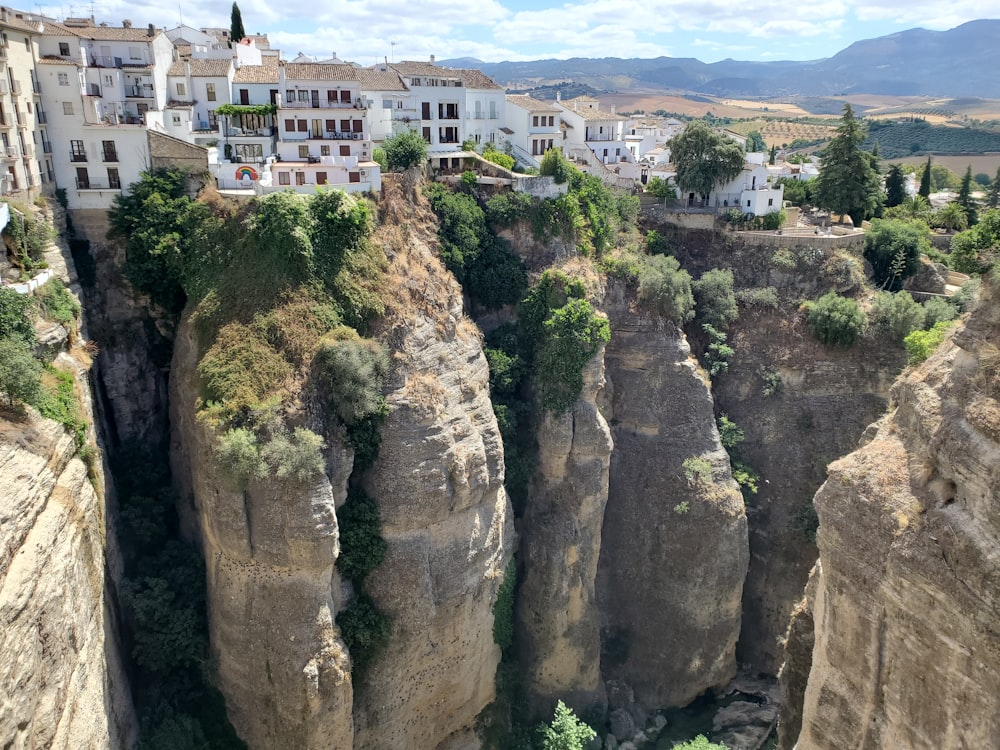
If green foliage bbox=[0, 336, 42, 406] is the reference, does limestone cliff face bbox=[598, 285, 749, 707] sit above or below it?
below

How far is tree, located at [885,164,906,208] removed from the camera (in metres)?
53.0

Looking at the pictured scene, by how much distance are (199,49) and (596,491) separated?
30.5 m

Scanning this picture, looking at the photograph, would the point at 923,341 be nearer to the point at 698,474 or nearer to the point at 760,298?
the point at 760,298

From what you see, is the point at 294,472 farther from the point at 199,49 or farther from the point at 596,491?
the point at 199,49

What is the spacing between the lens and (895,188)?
53094 mm

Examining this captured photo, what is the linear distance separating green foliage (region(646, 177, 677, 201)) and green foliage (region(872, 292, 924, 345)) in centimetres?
1287

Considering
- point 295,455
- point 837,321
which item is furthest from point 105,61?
point 837,321

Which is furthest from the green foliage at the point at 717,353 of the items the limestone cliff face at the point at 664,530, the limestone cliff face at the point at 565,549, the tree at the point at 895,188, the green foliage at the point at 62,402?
the green foliage at the point at 62,402

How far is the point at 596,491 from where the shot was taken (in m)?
34.5

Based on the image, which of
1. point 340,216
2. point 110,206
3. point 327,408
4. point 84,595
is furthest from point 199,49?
point 84,595

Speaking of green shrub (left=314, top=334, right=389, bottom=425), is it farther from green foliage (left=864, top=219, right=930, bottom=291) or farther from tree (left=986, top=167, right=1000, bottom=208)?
tree (left=986, top=167, right=1000, bottom=208)

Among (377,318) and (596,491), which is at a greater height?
(377,318)

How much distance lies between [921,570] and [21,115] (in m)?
32.6

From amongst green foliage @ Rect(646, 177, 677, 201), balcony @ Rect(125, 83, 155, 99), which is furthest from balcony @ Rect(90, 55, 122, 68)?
green foliage @ Rect(646, 177, 677, 201)
